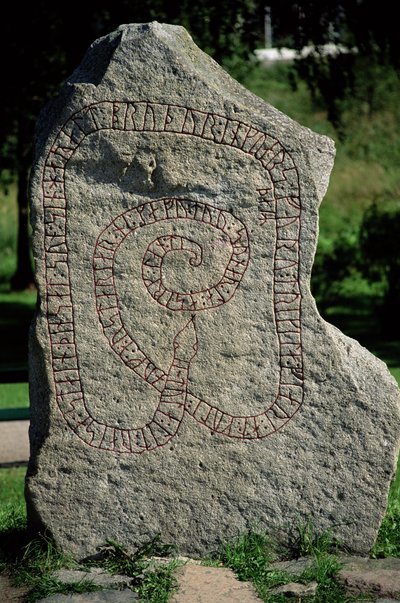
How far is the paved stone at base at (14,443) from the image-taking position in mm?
6941

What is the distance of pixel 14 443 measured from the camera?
7.37m

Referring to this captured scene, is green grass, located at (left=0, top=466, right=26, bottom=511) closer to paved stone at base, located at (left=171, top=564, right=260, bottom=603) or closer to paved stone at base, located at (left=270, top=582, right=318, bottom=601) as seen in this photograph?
paved stone at base, located at (left=171, top=564, right=260, bottom=603)

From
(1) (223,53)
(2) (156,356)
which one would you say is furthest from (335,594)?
(1) (223,53)

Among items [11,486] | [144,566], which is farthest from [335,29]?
[144,566]

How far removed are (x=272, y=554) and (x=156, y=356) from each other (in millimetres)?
957

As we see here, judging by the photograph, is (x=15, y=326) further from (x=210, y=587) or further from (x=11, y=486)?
(x=210, y=587)

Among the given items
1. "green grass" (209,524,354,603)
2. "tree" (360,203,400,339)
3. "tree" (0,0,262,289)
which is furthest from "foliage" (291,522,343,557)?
"tree" (360,203,400,339)

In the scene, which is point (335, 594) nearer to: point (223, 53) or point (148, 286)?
point (148, 286)

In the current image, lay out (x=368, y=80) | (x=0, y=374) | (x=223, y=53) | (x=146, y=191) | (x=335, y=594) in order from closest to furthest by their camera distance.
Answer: (x=335, y=594), (x=146, y=191), (x=0, y=374), (x=223, y=53), (x=368, y=80)

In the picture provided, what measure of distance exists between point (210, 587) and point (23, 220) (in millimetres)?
8844

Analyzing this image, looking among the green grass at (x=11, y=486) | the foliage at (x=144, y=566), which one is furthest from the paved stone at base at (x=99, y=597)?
the green grass at (x=11, y=486)

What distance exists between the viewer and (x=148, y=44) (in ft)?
13.9

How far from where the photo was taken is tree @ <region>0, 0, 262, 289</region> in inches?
367

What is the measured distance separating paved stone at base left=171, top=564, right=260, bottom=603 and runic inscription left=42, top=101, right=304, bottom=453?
0.54 m
